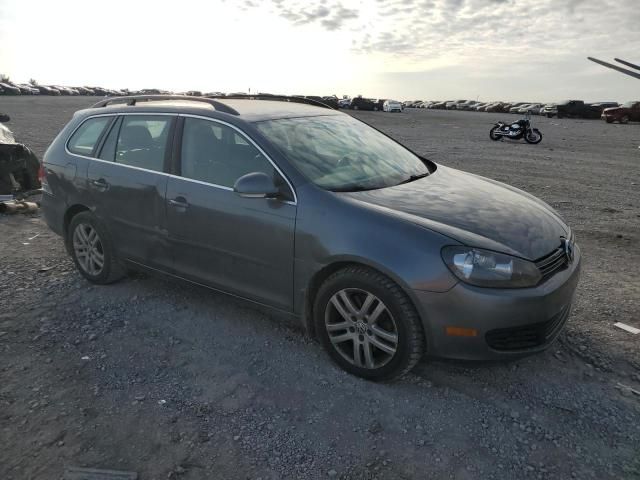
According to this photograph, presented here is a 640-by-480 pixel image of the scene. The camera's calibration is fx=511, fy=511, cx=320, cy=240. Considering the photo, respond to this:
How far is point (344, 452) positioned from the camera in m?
2.66

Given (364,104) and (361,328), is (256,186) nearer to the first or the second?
(361,328)

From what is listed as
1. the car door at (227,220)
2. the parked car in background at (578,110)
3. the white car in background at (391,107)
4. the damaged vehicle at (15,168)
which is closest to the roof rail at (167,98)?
the car door at (227,220)

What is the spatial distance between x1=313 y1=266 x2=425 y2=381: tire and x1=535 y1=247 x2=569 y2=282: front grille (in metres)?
0.81

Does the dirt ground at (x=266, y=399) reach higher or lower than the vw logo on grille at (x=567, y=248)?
lower

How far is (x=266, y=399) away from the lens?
3105mm

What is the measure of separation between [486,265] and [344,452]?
1.28 m

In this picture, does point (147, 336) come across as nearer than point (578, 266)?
No

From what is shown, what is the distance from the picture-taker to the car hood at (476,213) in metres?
3.03

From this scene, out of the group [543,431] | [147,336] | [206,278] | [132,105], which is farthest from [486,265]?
[132,105]

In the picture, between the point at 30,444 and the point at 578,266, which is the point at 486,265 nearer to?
the point at 578,266

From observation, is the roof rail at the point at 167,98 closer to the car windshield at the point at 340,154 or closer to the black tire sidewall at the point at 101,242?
the car windshield at the point at 340,154

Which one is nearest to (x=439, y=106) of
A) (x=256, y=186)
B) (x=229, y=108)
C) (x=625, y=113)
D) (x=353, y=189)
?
(x=625, y=113)

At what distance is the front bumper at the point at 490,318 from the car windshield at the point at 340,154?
1.05 metres

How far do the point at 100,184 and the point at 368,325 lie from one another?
2777 millimetres
